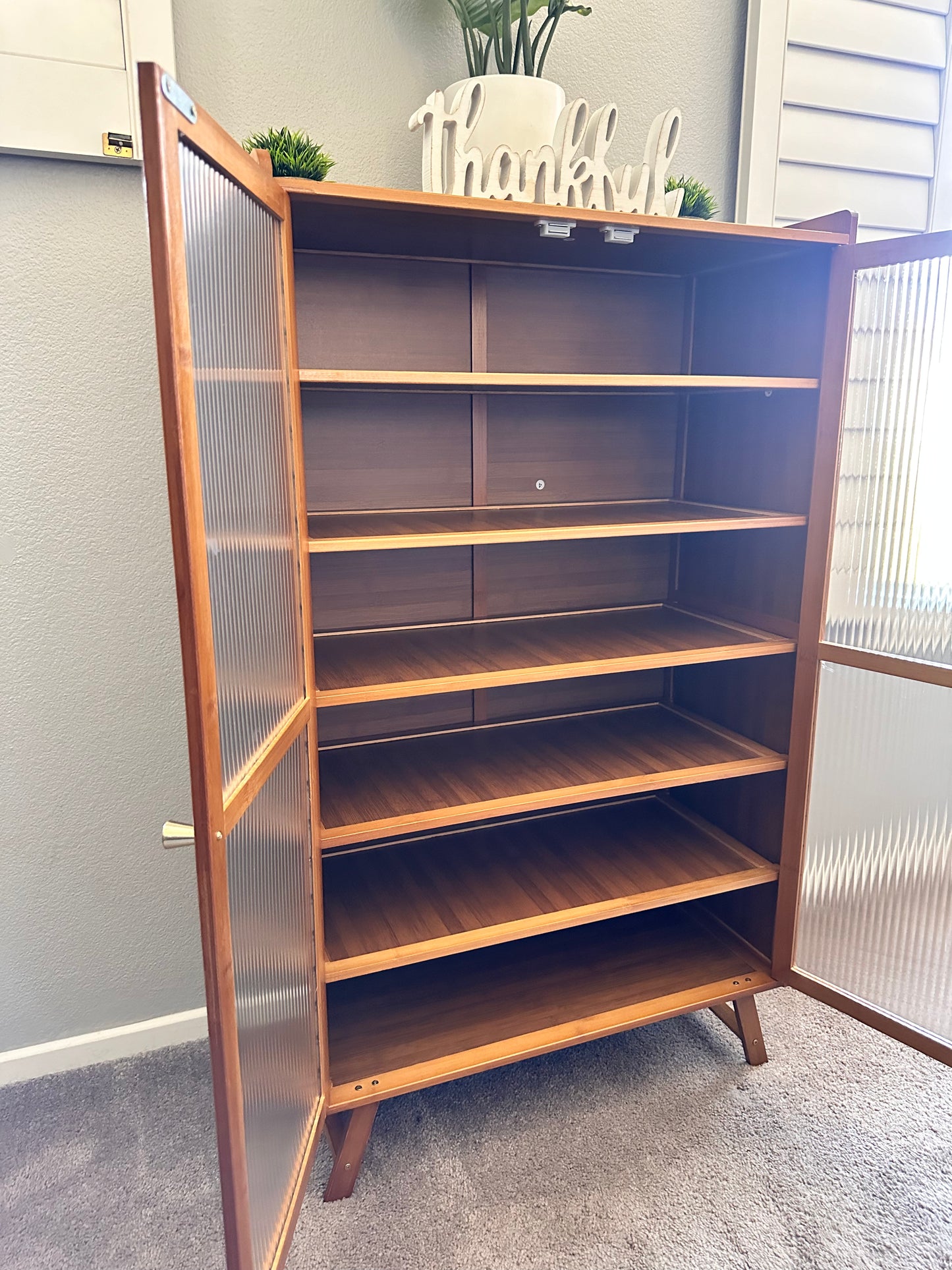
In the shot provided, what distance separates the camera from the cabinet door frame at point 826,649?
1269 millimetres

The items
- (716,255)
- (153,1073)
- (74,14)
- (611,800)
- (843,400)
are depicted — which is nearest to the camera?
(74,14)

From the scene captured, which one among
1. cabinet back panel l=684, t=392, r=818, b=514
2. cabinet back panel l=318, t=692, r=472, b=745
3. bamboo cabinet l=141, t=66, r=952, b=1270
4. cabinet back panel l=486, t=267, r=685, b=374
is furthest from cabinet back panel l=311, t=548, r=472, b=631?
cabinet back panel l=684, t=392, r=818, b=514

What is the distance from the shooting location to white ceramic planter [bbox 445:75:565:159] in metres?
1.23

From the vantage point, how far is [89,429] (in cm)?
134

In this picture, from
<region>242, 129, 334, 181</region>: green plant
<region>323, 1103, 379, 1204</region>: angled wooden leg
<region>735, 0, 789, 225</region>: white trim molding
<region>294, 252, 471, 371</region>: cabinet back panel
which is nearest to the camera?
<region>242, 129, 334, 181</region>: green plant

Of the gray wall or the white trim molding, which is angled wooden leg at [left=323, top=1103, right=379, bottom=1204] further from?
the white trim molding

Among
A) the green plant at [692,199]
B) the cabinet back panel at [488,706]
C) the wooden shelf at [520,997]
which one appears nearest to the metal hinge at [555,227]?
the green plant at [692,199]

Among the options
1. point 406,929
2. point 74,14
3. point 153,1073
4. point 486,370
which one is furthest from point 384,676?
point 74,14

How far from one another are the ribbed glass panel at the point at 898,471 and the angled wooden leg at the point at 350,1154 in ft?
3.49

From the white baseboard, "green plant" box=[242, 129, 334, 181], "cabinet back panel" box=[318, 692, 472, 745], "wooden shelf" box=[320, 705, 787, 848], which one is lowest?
the white baseboard

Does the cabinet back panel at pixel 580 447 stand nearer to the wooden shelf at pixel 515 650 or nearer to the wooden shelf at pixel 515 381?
the wooden shelf at pixel 515 381

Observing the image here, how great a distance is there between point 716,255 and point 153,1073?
69.3 inches

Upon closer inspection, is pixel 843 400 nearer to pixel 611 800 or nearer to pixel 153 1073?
pixel 611 800

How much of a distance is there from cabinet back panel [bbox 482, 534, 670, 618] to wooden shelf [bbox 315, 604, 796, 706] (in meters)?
0.03
